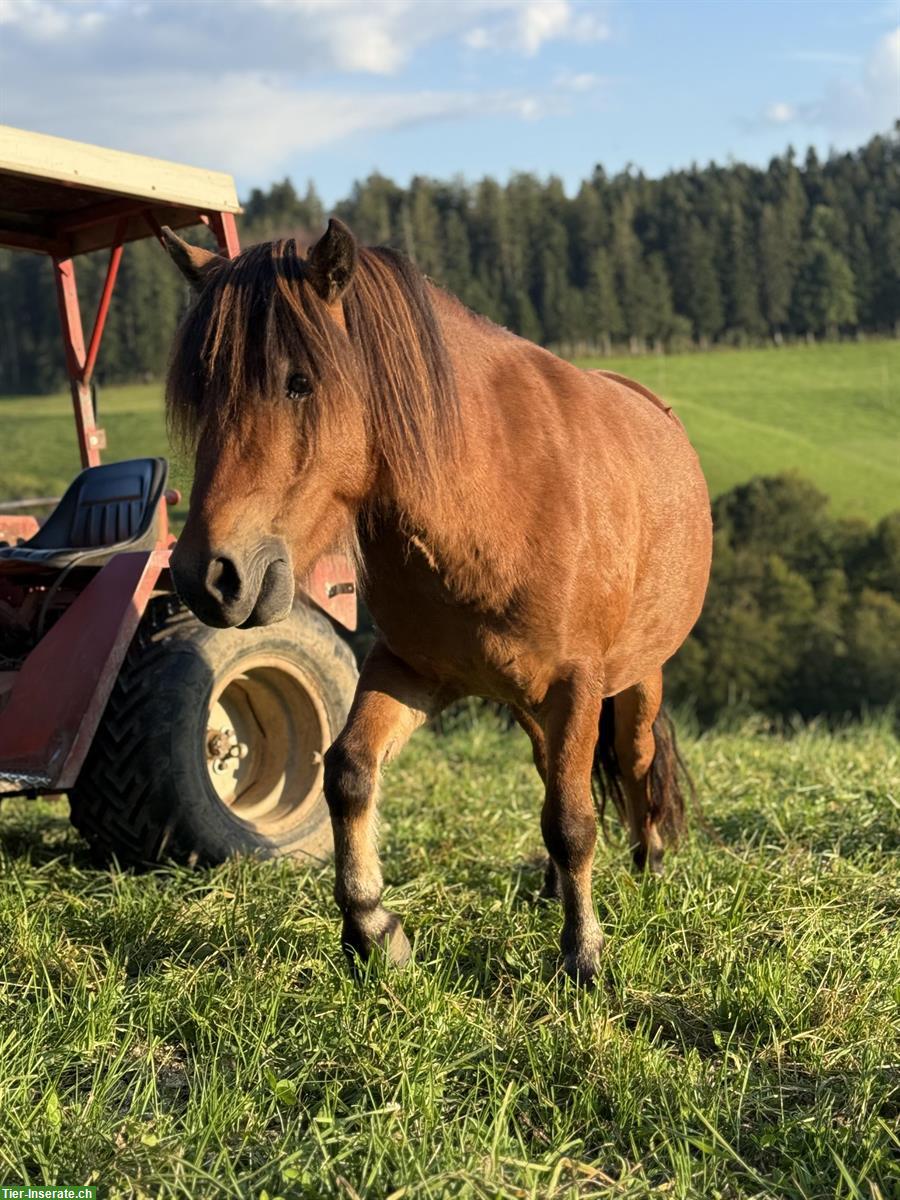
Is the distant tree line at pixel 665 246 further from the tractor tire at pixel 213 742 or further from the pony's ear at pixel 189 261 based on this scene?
the pony's ear at pixel 189 261

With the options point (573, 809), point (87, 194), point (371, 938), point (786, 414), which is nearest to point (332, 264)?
point (573, 809)

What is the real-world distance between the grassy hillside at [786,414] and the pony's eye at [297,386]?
31.4m

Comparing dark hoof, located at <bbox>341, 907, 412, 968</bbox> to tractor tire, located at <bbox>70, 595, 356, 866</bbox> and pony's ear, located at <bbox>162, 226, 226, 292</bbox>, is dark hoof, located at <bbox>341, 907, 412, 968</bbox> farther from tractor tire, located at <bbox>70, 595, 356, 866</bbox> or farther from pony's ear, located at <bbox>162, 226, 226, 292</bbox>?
pony's ear, located at <bbox>162, 226, 226, 292</bbox>

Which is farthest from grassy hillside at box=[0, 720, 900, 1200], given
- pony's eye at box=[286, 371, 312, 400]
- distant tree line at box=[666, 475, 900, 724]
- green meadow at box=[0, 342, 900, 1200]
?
distant tree line at box=[666, 475, 900, 724]

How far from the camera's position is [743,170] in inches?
2122

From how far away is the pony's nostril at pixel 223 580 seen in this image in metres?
2.49

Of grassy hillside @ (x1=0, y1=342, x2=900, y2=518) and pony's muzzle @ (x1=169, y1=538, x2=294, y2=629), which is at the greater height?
pony's muzzle @ (x1=169, y1=538, x2=294, y2=629)

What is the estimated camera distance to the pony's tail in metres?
4.48

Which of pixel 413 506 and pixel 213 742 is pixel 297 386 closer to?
pixel 413 506

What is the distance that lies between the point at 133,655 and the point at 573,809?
1.92m

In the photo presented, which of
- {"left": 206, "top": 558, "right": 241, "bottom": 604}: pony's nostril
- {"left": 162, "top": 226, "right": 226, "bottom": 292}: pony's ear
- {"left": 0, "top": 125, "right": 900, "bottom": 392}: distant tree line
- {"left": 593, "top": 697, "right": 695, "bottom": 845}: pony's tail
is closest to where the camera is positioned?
{"left": 206, "top": 558, "right": 241, "bottom": 604}: pony's nostril

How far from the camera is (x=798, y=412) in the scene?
40906 millimetres

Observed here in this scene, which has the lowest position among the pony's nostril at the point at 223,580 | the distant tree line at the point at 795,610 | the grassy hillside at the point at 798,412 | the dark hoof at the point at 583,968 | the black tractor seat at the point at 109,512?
the distant tree line at the point at 795,610

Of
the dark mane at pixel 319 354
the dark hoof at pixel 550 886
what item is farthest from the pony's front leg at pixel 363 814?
the dark hoof at pixel 550 886
